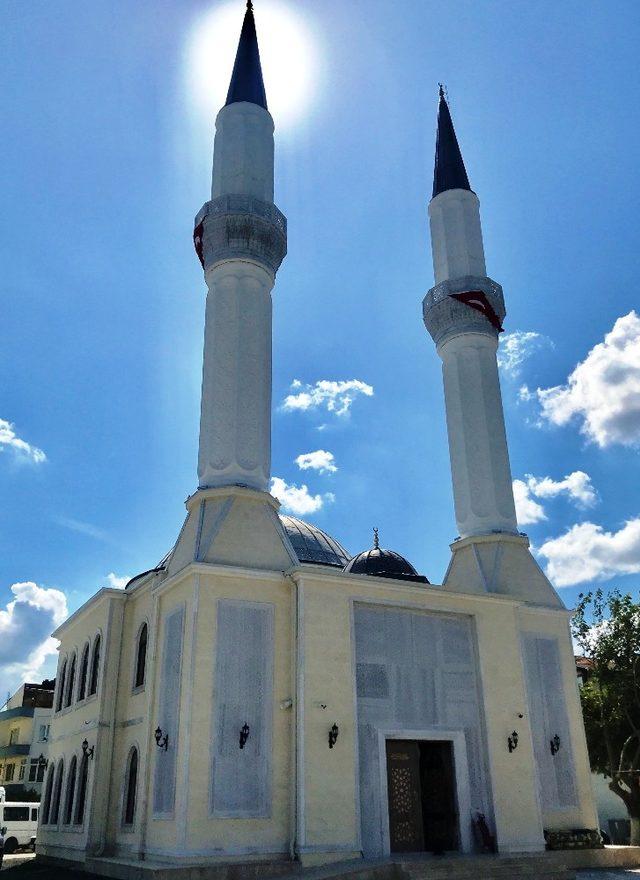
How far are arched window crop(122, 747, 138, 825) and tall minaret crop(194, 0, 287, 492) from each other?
6.27m

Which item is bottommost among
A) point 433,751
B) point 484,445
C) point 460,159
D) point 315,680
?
point 433,751

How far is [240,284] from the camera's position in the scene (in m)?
20.3

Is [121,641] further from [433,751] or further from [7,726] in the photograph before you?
[7,726]

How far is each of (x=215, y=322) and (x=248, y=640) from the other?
8384 millimetres

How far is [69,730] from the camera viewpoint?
2153 centimetres

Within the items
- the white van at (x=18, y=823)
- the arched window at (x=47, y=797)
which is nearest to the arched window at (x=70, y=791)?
the arched window at (x=47, y=797)

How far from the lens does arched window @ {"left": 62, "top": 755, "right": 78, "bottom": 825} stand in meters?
19.8

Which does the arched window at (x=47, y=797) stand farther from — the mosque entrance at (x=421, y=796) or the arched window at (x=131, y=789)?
the mosque entrance at (x=421, y=796)

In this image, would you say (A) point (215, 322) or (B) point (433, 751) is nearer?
(B) point (433, 751)

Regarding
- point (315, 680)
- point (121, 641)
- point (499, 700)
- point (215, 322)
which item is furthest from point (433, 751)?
point (215, 322)

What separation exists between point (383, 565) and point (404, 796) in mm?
9096

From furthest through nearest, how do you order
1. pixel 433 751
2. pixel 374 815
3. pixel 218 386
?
pixel 218 386, pixel 433 751, pixel 374 815

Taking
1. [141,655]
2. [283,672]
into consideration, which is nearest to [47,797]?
[141,655]

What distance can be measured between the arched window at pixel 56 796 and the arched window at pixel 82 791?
75.0 inches
